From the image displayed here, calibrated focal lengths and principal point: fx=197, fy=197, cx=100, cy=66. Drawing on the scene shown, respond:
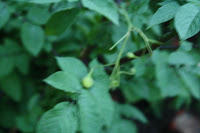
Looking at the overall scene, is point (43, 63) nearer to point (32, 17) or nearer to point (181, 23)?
point (32, 17)

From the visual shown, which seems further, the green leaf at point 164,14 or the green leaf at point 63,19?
the green leaf at point 63,19

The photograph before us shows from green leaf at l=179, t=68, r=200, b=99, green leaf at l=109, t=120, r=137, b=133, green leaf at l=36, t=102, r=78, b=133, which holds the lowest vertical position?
green leaf at l=109, t=120, r=137, b=133

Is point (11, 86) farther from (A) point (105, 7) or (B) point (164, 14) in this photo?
(B) point (164, 14)

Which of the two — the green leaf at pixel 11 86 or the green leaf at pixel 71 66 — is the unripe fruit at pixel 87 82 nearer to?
the green leaf at pixel 71 66

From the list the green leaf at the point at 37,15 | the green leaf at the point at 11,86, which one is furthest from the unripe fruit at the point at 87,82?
the green leaf at the point at 11,86

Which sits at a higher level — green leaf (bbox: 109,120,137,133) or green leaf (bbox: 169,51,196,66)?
green leaf (bbox: 169,51,196,66)

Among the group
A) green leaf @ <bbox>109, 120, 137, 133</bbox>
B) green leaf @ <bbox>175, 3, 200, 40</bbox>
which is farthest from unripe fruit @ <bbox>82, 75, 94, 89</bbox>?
green leaf @ <bbox>109, 120, 137, 133</bbox>

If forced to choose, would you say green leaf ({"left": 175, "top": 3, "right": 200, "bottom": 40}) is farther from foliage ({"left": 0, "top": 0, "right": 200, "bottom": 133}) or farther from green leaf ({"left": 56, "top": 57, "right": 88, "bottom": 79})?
green leaf ({"left": 56, "top": 57, "right": 88, "bottom": 79})
